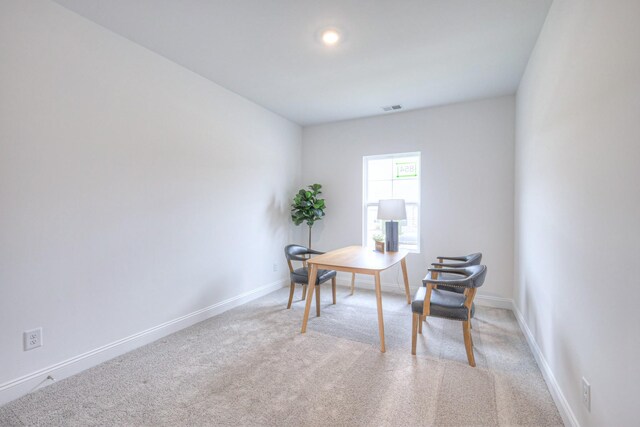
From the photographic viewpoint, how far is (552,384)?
1.94m

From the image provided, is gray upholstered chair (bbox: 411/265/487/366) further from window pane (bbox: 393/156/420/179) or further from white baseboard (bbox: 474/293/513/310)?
window pane (bbox: 393/156/420/179)

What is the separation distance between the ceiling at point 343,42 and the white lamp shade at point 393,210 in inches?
51.2

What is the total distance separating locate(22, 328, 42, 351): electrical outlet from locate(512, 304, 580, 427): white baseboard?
10.7 feet

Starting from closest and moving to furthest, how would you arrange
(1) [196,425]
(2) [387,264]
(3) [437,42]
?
(1) [196,425] < (3) [437,42] < (2) [387,264]

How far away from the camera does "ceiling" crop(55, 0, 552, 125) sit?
82.1 inches

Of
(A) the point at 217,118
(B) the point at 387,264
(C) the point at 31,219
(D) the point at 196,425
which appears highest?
(A) the point at 217,118

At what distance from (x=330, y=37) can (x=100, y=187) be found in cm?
217

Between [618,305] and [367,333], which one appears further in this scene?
[367,333]

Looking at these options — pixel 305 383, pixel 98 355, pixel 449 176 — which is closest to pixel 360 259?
pixel 305 383

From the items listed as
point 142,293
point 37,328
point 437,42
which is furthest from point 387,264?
point 37,328

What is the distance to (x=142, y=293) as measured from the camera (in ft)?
8.66

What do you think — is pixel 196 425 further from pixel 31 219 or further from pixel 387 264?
pixel 387 264

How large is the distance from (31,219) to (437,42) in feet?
10.7

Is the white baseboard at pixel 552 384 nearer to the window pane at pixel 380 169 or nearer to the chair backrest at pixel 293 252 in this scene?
the chair backrest at pixel 293 252
